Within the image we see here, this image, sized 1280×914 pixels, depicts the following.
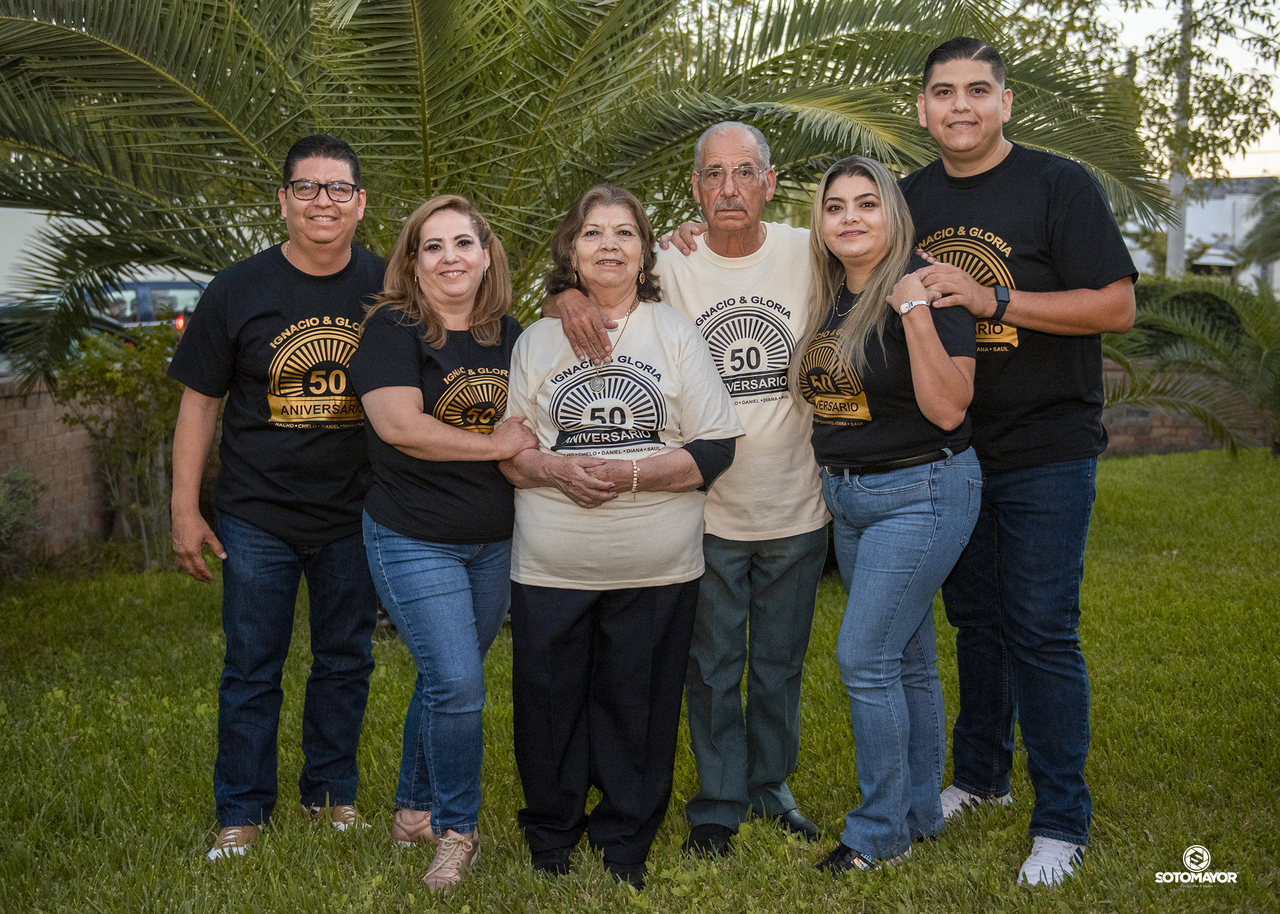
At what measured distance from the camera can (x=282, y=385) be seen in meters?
3.32

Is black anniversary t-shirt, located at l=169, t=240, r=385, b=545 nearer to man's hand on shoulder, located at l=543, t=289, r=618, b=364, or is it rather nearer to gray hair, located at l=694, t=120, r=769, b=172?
man's hand on shoulder, located at l=543, t=289, r=618, b=364

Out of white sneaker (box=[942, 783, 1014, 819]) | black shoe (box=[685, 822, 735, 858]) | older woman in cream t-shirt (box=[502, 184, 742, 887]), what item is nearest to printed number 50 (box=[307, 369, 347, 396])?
older woman in cream t-shirt (box=[502, 184, 742, 887])

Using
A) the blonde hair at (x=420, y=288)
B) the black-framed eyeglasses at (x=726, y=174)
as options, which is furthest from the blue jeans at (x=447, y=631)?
the black-framed eyeglasses at (x=726, y=174)

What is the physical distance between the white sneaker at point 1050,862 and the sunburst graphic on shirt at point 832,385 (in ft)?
4.44

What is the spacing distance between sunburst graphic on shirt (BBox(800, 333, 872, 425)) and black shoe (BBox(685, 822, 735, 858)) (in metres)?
1.37

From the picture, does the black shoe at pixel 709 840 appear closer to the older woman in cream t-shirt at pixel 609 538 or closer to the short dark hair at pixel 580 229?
the older woman in cream t-shirt at pixel 609 538

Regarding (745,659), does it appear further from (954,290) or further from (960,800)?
(954,290)

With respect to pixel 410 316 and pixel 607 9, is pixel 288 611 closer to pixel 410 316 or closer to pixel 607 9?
pixel 410 316

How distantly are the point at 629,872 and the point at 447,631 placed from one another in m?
0.91

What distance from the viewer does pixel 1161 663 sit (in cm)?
548

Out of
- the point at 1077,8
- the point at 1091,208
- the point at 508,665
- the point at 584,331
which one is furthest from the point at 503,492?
the point at 1077,8

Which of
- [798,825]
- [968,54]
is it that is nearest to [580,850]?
[798,825]

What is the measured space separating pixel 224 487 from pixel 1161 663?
4.61 meters

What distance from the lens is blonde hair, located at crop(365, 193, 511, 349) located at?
3164 millimetres
